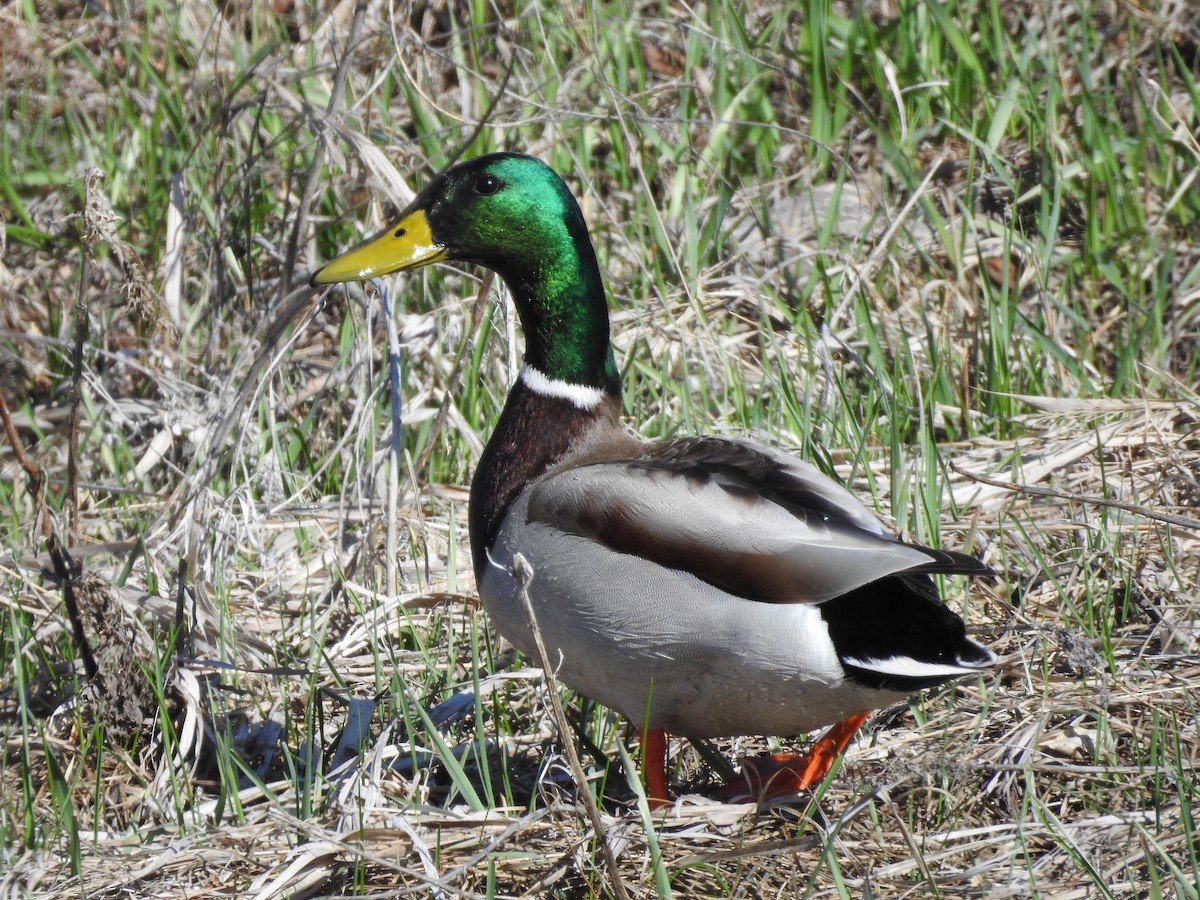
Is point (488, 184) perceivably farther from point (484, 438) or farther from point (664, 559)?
point (484, 438)

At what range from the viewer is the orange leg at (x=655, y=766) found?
3156mm

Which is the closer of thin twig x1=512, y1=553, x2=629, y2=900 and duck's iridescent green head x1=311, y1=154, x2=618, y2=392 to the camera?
thin twig x1=512, y1=553, x2=629, y2=900

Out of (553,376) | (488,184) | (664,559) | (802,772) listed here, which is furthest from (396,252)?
(802,772)

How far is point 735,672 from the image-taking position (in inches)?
116

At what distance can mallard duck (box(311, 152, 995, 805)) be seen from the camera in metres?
2.89

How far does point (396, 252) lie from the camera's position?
11.5 ft

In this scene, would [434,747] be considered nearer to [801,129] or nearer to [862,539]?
[862,539]

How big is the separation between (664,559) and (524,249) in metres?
0.86

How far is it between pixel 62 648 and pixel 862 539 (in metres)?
2.13

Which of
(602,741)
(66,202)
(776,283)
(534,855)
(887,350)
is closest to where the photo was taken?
(534,855)

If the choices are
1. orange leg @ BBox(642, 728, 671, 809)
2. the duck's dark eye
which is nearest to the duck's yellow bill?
the duck's dark eye

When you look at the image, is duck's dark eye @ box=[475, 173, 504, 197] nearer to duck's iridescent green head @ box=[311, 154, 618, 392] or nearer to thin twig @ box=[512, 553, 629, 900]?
duck's iridescent green head @ box=[311, 154, 618, 392]

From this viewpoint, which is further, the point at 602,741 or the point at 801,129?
the point at 801,129

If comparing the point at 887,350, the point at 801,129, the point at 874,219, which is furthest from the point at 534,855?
the point at 801,129
